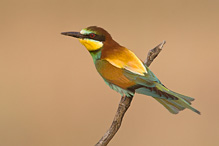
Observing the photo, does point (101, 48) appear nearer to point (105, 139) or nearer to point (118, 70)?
point (118, 70)

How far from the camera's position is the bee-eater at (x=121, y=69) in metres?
1.25

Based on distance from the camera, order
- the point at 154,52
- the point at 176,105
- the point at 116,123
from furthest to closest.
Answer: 1. the point at 154,52
2. the point at 116,123
3. the point at 176,105

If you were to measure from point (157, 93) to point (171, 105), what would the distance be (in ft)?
0.22

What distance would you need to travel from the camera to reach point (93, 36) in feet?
4.26

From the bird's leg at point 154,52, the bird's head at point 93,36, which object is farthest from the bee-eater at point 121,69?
the bird's leg at point 154,52

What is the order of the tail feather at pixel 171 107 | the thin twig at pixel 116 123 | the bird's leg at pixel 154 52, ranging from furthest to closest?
the bird's leg at pixel 154 52 → the thin twig at pixel 116 123 → the tail feather at pixel 171 107

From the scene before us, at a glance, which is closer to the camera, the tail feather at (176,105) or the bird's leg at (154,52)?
the tail feather at (176,105)

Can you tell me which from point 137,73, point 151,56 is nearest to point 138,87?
point 137,73

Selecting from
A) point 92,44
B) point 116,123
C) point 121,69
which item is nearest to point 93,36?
point 92,44

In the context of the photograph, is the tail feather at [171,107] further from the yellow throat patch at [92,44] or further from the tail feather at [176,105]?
the yellow throat patch at [92,44]

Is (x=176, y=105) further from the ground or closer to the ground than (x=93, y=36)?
closer to the ground

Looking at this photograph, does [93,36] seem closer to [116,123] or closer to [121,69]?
[121,69]

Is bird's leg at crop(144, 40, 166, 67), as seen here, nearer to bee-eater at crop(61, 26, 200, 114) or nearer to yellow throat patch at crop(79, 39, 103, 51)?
bee-eater at crop(61, 26, 200, 114)

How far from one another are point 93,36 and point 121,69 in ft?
0.56
